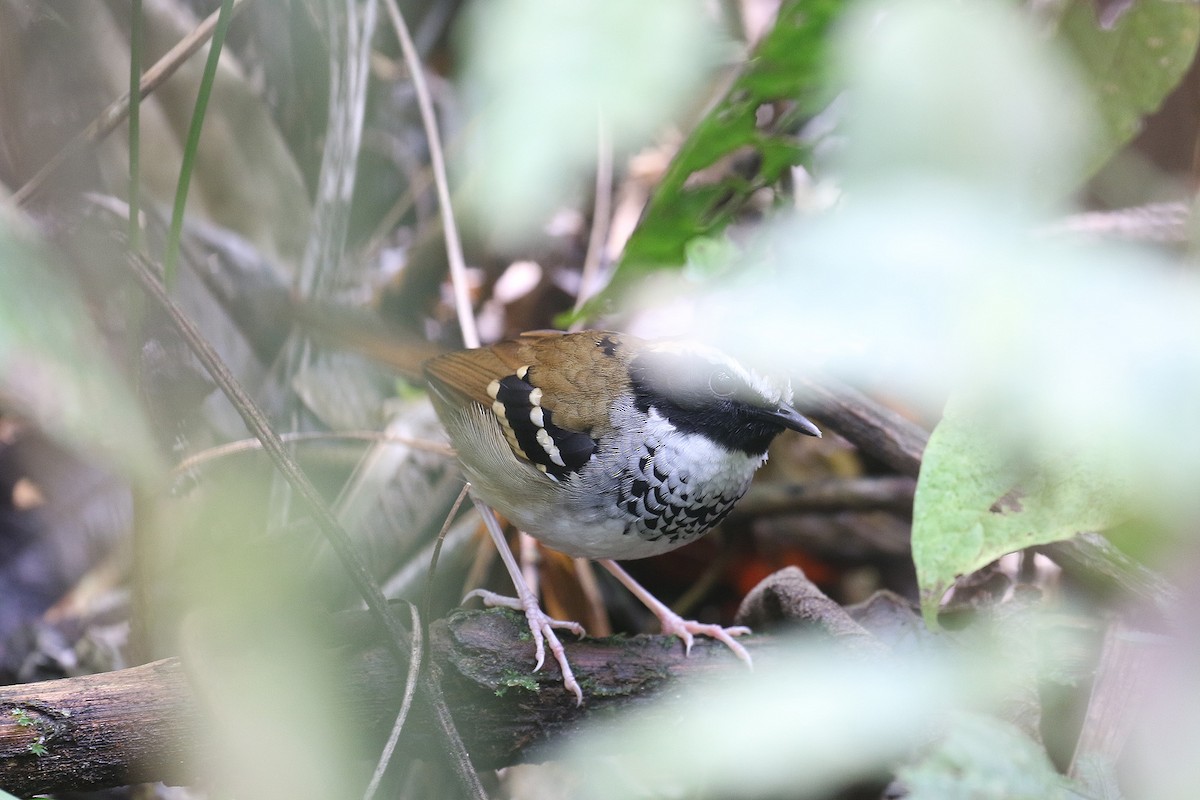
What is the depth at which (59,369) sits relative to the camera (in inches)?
80.7

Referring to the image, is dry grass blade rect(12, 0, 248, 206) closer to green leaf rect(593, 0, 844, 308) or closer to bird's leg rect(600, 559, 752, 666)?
green leaf rect(593, 0, 844, 308)

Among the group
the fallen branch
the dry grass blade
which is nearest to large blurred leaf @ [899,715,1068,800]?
the fallen branch

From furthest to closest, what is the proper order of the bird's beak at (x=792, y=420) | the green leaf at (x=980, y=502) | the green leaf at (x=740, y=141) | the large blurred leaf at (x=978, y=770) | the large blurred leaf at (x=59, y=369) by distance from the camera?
1. the green leaf at (x=740, y=141)
2. the bird's beak at (x=792, y=420)
3. the large blurred leaf at (x=59, y=369)
4. the green leaf at (x=980, y=502)
5. the large blurred leaf at (x=978, y=770)

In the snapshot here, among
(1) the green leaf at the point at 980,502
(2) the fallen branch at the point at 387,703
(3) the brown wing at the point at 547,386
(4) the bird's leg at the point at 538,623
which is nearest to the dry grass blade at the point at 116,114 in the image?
(3) the brown wing at the point at 547,386

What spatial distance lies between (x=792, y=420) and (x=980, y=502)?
78 cm

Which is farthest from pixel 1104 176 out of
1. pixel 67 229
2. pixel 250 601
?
pixel 67 229

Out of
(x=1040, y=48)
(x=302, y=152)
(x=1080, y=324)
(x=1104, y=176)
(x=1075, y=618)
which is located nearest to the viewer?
(x=1080, y=324)

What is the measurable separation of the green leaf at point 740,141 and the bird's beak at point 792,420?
0.81m

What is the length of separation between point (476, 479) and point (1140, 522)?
5.95 ft

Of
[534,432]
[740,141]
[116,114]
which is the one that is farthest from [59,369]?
[740,141]

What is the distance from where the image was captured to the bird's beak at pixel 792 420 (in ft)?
7.74

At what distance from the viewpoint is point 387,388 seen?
3.87m

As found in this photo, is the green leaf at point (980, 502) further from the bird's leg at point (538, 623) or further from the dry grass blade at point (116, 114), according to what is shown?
the dry grass blade at point (116, 114)

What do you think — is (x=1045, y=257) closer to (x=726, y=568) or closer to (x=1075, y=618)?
(x=1075, y=618)
